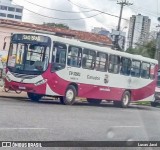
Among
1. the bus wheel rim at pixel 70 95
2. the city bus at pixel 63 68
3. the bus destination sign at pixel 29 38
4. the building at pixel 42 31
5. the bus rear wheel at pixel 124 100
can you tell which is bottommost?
the bus rear wheel at pixel 124 100

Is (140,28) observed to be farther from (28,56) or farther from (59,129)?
(59,129)

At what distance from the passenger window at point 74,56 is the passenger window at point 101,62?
151 centimetres

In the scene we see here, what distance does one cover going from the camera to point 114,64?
2430 centimetres

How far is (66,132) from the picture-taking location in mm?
11758

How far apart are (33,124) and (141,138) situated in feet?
8.91

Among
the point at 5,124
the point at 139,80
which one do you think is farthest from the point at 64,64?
the point at 5,124

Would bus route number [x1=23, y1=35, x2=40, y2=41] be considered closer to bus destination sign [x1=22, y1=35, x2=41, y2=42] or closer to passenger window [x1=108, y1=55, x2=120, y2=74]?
bus destination sign [x1=22, y1=35, x2=41, y2=42]

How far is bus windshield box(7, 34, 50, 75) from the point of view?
20.1 meters

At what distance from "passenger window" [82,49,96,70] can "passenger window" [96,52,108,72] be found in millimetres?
364

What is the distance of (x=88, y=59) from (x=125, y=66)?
3.59 m

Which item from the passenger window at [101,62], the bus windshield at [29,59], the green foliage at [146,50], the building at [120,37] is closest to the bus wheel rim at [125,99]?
the passenger window at [101,62]

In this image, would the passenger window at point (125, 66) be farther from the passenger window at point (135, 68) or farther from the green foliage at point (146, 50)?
the green foliage at point (146, 50)

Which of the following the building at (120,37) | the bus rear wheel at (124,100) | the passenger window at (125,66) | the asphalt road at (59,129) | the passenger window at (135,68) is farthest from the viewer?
the building at (120,37)

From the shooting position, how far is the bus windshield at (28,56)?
65.9 feet
